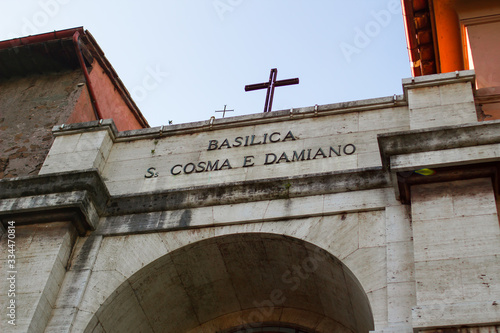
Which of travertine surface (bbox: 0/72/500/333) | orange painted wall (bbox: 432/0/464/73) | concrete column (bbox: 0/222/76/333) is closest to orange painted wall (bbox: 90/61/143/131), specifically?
travertine surface (bbox: 0/72/500/333)

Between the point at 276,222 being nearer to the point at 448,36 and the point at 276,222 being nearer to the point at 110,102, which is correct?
the point at 448,36

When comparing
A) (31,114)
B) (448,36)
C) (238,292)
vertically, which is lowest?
(238,292)

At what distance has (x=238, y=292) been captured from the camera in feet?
33.6

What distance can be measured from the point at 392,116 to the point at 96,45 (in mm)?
6522

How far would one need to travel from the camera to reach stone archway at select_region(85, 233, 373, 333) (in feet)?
30.5

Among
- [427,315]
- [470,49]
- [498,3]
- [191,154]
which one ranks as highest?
[498,3]

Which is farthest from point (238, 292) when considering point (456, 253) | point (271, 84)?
point (271, 84)

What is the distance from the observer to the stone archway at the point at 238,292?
366 inches

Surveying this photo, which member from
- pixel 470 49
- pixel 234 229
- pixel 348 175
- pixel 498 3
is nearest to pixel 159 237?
pixel 234 229

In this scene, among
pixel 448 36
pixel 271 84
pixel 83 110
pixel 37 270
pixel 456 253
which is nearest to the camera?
pixel 456 253

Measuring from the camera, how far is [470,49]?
11.8m

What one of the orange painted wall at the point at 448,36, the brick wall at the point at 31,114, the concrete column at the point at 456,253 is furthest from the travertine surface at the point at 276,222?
the orange painted wall at the point at 448,36

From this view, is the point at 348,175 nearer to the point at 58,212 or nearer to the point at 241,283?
the point at 241,283

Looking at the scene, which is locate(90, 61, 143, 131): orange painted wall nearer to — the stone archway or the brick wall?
the brick wall
